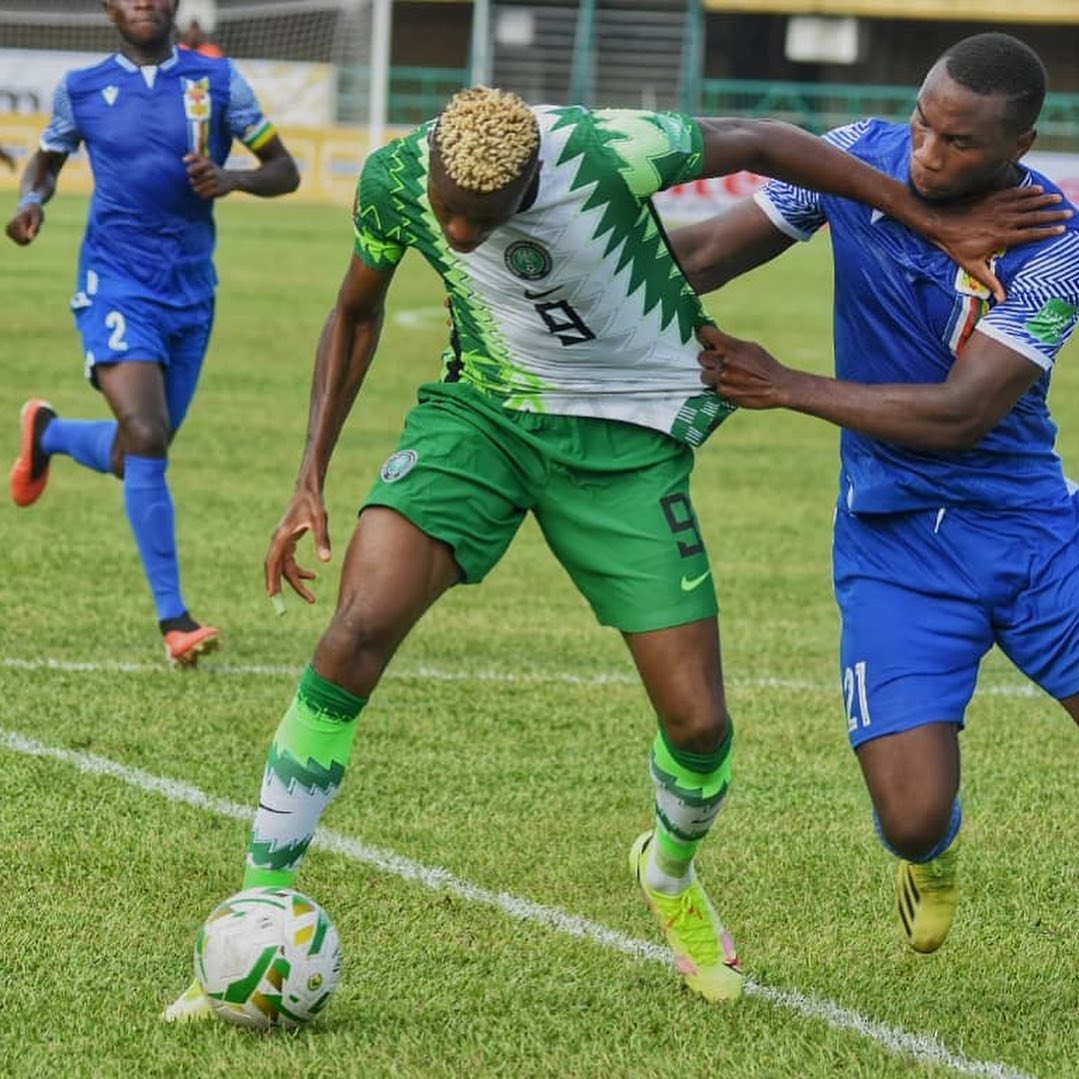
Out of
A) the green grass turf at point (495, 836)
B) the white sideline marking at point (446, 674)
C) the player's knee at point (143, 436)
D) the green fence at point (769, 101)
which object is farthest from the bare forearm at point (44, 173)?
the green fence at point (769, 101)

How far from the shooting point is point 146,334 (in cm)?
841

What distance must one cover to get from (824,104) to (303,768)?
4107cm

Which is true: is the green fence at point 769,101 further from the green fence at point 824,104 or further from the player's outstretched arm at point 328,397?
the player's outstretched arm at point 328,397

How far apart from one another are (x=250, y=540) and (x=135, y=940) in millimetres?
5540

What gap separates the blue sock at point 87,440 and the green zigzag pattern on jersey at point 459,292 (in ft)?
13.6

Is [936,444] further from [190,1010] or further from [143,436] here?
[143,436]

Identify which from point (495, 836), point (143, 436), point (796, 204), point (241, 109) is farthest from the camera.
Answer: point (241, 109)

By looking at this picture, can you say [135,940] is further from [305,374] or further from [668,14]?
[668,14]

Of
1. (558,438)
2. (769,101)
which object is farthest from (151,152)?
(769,101)

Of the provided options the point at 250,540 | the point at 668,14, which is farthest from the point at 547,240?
the point at 668,14

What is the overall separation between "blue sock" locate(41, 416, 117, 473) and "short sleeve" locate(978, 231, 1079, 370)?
16.2 ft

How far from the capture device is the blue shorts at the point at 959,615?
475cm

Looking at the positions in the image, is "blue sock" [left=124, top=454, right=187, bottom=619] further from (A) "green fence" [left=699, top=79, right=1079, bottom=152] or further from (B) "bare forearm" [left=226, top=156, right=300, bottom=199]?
(A) "green fence" [left=699, top=79, right=1079, bottom=152]

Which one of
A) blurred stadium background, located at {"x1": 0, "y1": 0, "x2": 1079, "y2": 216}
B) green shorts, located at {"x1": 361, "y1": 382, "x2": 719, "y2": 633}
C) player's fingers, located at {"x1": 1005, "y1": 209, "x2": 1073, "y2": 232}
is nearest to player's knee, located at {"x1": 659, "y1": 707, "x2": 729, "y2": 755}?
green shorts, located at {"x1": 361, "y1": 382, "x2": 719, "y2": 633}
